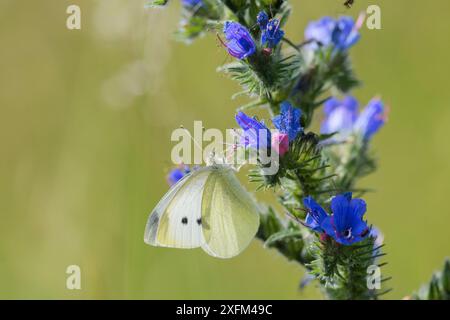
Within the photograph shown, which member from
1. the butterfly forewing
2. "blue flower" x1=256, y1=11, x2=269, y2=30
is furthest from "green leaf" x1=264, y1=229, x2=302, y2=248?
"blue flower" x1=256, y1=11, x2=269, y2=30

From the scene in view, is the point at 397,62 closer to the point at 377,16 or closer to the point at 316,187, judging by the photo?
the point at 377,16

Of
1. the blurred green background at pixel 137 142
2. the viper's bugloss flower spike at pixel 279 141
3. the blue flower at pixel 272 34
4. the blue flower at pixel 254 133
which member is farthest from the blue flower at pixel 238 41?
the blurred green background at pixel 137 142

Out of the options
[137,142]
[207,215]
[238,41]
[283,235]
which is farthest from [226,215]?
[137,142]

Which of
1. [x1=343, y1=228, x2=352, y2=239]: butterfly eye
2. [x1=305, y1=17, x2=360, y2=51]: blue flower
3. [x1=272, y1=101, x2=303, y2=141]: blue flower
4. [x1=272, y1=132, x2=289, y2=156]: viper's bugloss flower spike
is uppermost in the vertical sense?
[x1=305, y1=17, x2=360, y2=51]: blue flower

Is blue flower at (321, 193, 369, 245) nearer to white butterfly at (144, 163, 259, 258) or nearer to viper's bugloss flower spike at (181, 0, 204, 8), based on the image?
white butterfly at (144, 163, 259, 258)

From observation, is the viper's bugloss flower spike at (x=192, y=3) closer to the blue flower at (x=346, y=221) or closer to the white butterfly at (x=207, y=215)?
the white butterfly at (x=207, y=215)
